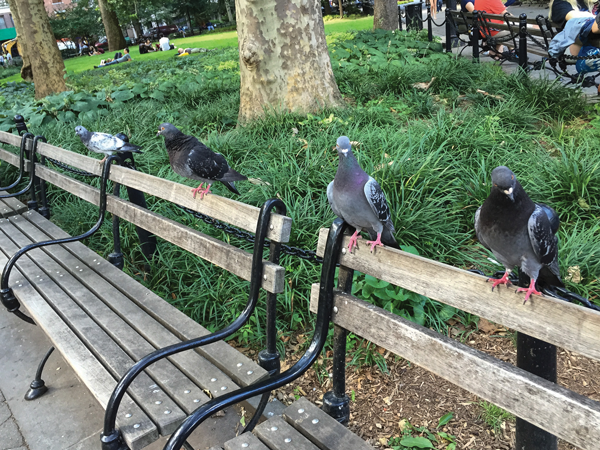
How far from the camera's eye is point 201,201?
250 centimetres

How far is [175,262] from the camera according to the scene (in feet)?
11.6

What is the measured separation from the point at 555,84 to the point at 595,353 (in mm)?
4880

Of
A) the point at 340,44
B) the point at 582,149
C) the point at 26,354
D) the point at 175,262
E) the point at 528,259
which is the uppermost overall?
the point at 340,44

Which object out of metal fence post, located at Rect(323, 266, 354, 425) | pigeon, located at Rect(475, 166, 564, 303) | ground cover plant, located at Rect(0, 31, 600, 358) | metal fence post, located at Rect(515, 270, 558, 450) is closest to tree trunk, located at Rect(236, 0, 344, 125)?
ground cover plant, located at Rect(0, 31, 600, 358)

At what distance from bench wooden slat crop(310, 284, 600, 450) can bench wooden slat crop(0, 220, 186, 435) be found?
0.75 meters

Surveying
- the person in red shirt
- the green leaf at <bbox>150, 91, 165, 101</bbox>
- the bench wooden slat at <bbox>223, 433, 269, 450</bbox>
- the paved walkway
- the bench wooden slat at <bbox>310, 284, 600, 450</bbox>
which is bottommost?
the paved walkway

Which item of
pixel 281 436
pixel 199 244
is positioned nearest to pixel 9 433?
pixel 199 244

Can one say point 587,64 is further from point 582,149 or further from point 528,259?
point 528,259

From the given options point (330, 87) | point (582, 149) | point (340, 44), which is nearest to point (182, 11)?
point (340, 44)

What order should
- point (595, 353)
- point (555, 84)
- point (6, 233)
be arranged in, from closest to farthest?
point (595, 353) < point (6, 233) < point (555, 84)

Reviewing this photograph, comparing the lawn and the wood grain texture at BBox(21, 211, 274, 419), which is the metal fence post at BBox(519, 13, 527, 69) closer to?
the wood grain texture at BBox(21, 211, 274, 419)

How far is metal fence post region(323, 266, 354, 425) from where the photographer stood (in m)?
1.88

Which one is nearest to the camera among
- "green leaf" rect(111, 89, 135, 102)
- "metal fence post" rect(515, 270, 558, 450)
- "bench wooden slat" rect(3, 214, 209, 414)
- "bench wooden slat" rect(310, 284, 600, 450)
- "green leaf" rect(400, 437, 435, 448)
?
"bench wooden slat" rect(310, 284, 600, 450)

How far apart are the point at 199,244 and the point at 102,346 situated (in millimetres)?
646
